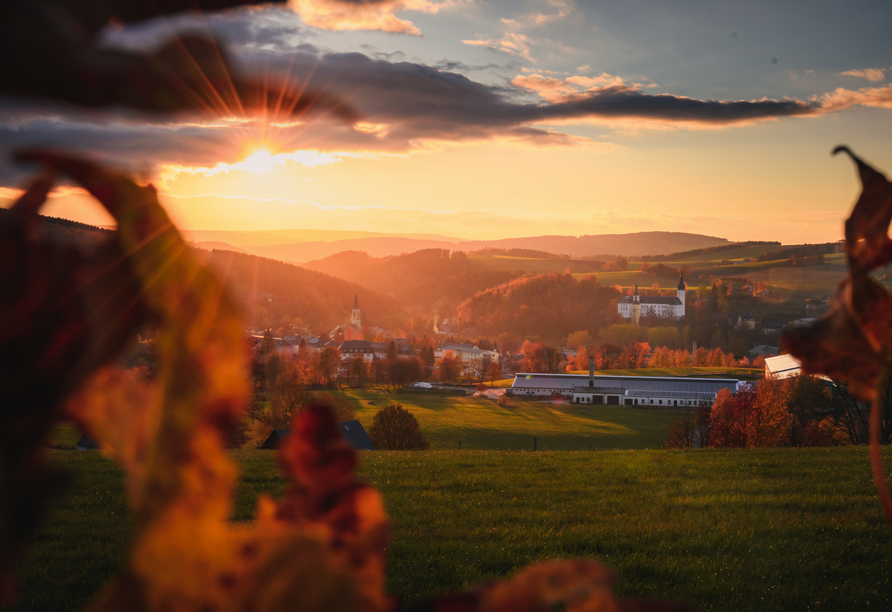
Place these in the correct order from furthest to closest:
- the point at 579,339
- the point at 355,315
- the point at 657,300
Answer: the point at 657,300
the point at 579,339
the point at 355,315

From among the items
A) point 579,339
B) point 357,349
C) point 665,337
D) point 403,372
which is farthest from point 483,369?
point 665,337

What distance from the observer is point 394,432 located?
30266 mm

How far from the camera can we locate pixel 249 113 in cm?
61

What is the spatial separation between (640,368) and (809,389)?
49.0m

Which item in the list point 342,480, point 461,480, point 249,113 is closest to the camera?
point 342,480

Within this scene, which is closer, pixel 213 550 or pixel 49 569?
pixel 213 550

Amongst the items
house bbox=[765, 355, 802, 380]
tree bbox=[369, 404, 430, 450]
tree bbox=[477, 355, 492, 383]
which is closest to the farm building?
house bbox=[765, 355, 802, 380]

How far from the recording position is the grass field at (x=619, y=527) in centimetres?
610

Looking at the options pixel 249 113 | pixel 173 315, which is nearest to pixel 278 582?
pixel 173 315

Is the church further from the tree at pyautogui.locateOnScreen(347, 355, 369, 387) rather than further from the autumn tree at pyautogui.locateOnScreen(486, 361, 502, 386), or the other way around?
the tree at pyautogui.locateOnScreen(347, 355, 369, 387)

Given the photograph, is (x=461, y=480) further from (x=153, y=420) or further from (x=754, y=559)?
(x=153, y=420)

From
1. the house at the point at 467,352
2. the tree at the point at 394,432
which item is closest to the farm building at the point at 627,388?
the house at the point at 467,352

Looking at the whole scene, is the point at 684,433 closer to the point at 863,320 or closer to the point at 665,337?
the point at 863,320

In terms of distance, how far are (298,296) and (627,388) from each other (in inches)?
1670
